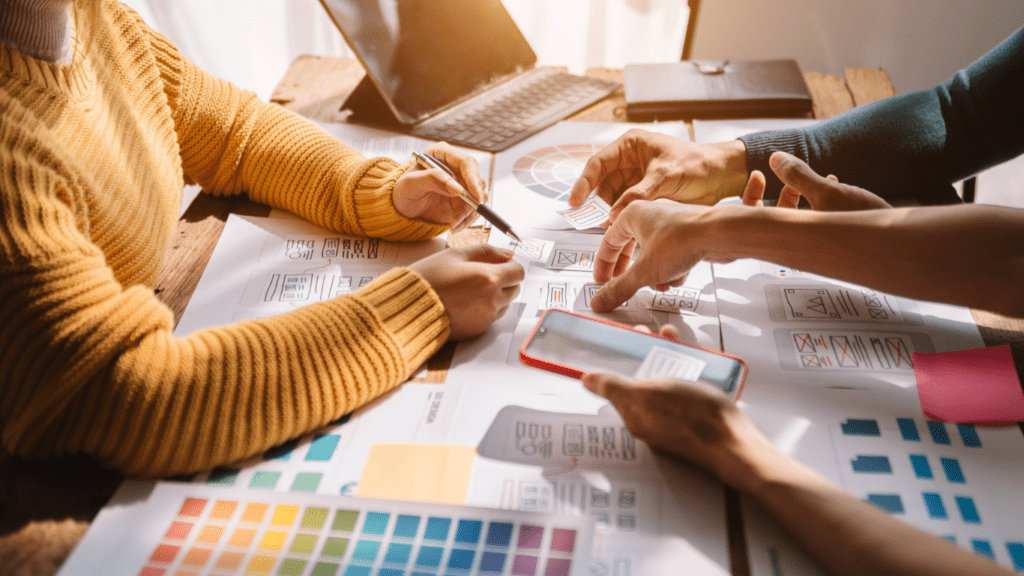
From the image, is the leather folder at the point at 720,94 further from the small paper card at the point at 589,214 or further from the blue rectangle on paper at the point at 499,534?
the blue rectangle on paper at the point at 499,534

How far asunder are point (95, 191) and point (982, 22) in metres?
2.18

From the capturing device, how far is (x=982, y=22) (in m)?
1.74

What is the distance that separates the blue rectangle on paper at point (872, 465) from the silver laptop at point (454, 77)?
0.69 m

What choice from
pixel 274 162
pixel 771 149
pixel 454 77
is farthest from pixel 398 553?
pixel 454 77

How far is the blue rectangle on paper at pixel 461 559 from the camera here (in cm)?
45

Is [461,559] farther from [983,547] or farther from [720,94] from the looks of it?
[720,94]

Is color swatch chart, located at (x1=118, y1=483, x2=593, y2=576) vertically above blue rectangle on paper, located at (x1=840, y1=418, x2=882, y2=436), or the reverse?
color swatch chart, located at (x1=118, y1=483, x2=593, y2=576)

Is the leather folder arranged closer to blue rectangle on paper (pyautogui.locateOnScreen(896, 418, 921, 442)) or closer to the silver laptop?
the silver laptop

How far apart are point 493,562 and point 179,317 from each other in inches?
→ 18.6

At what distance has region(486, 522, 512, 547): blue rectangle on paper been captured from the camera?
1.52 feet

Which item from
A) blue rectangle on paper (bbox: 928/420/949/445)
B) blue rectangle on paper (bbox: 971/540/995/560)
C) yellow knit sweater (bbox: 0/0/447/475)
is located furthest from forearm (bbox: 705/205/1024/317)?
yellow knit sweater (bbox: 0/0/447/475)

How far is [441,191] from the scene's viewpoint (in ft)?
2.60

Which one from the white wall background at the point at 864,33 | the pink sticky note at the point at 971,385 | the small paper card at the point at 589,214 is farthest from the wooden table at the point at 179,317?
the white wall background at the point at 864,33

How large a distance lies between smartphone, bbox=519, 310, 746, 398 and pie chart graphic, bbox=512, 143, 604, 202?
0.30 m
